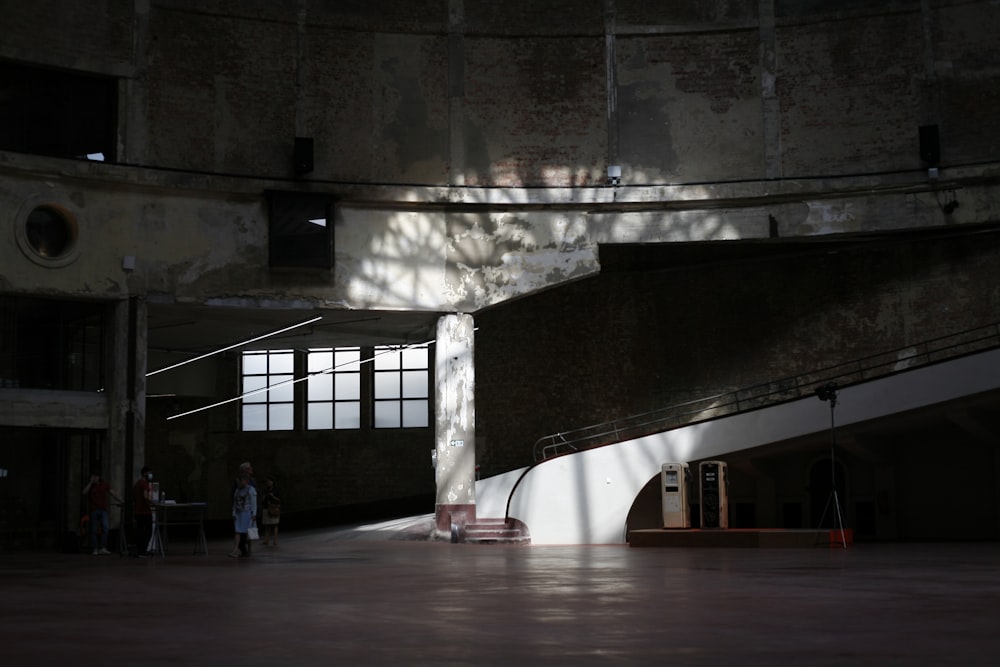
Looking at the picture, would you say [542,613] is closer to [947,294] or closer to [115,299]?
[115,299]

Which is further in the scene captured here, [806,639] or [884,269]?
[884,269]

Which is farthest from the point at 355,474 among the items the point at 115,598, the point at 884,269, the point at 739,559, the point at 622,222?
the point at 115,598

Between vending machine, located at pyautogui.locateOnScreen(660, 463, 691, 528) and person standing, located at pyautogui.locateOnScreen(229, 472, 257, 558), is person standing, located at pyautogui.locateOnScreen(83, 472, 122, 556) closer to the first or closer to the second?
person standing, located at pyautogui.locateOnScreen(229, 472, 257, 558)

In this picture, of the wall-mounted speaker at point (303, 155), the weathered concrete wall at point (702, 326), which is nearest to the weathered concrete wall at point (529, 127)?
the wall-mounted speaker at point (303, 155)

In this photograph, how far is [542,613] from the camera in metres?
7.90

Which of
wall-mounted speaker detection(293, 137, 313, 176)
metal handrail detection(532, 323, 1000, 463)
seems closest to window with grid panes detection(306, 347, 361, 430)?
metal handrail detection(532, 323, 1000, 463)

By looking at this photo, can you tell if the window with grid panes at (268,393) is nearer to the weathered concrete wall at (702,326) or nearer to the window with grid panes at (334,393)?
the window with grid panes at (334,393)

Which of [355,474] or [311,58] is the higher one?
[311,58]

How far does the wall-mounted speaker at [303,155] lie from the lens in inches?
1073

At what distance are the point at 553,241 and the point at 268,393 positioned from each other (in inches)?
562

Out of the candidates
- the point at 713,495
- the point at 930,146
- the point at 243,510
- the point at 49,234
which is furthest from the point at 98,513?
the point at 930,146

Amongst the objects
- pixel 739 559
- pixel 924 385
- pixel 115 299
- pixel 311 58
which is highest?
pixel 311 58

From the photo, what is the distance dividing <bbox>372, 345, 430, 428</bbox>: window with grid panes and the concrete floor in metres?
23.2

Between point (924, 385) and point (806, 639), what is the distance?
19.4 meters
